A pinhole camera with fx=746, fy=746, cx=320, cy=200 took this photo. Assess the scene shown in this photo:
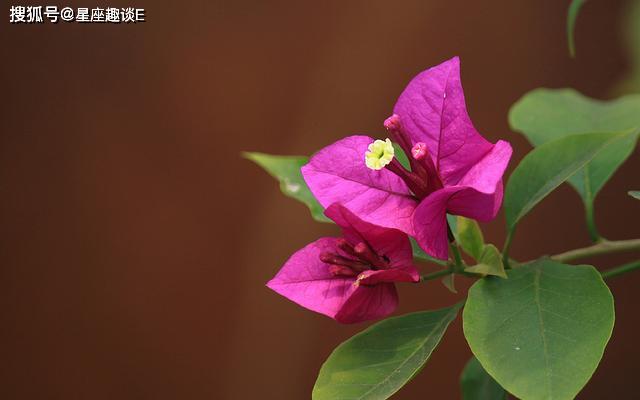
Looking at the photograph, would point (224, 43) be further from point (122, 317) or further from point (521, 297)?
point (521, 297)

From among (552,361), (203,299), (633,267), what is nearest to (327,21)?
(203,299)

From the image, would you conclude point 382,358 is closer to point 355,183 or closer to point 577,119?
point 355,183

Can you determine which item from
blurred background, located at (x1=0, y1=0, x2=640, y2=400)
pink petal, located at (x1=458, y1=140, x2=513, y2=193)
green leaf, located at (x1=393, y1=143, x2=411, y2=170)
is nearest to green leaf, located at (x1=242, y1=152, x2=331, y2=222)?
green leaf, located at (x1=393, y1=143, x2=411, y2=170)

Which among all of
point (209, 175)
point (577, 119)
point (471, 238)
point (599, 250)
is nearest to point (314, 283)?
point (471, 238)

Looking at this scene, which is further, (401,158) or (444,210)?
(401,158)

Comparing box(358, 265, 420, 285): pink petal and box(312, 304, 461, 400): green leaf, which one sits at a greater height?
box(358, 265, 420, 285): pink petal

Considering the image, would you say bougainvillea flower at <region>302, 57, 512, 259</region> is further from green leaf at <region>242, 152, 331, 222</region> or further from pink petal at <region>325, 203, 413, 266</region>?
green leaf at <region>242, 152, 331, 222</region>
